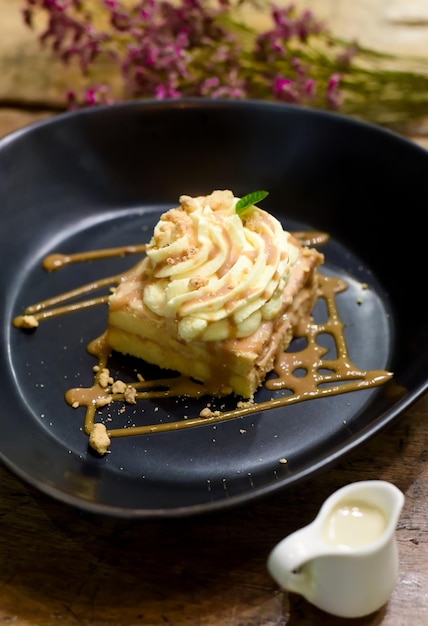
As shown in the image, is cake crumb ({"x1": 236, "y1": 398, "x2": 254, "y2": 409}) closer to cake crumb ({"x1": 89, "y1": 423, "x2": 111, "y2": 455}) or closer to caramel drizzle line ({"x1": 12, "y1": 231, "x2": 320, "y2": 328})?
cake crumb ({"x1": 89, "y1": 423, "x2": 111, "y2": 455})

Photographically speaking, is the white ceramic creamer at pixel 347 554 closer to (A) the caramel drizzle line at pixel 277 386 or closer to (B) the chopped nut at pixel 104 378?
(A) the caramel drizzle line at pixel 277 386

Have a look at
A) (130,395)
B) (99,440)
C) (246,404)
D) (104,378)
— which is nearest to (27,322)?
(104,378)

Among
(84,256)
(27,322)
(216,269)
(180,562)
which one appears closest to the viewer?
(180,562)

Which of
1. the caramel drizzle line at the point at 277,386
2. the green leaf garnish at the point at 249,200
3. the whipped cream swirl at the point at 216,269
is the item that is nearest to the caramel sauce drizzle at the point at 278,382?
the caramel drizzle line at the point at 277,386

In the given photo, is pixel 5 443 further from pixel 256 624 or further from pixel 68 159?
pixel 68 159

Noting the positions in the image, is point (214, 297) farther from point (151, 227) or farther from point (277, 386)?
point (151, 227)

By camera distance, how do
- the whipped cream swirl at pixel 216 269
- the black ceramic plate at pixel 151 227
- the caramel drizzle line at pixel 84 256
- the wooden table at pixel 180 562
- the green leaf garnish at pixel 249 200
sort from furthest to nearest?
the caramel drizzle line at pixel 84 256
the green leaf garnish at pixel 249 200
the whipped cream swirl at pixel 216 269
the black ceramic plate at pixel 151 227
the wooden table at pixel 180 562
